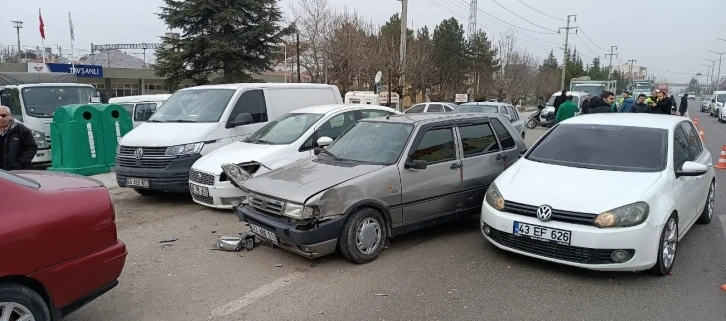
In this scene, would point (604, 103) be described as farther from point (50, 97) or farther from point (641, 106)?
point (50, 97)

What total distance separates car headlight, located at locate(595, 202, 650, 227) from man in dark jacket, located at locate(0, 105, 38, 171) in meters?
6.71

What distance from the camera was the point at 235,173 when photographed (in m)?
6.62

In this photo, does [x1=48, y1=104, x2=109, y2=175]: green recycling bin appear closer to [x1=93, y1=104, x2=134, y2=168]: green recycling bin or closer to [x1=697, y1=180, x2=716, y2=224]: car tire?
[x1=93, y1=104, x2=134, y2=168]: green recycling bin

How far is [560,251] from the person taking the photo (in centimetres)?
461

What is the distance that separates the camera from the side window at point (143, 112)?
→ 13892 mm

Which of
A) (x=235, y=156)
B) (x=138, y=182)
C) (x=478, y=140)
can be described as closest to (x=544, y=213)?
(x=478, y=140)

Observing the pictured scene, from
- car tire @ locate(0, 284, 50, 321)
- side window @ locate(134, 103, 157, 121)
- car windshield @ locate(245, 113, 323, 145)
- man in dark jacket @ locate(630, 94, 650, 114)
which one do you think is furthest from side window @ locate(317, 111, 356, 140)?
side window @ locate(134, 103, 157, 121)

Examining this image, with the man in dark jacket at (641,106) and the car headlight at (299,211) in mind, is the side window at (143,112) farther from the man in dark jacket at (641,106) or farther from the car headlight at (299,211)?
the man in dark jacket at (641,106)

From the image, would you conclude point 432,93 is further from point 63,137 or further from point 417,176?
point 417,176

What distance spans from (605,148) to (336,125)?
3994 millimetres

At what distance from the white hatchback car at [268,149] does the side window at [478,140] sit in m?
2.26

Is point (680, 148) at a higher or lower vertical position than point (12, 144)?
higher

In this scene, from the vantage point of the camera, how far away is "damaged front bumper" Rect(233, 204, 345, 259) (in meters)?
4.80

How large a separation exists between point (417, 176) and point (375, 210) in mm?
682
